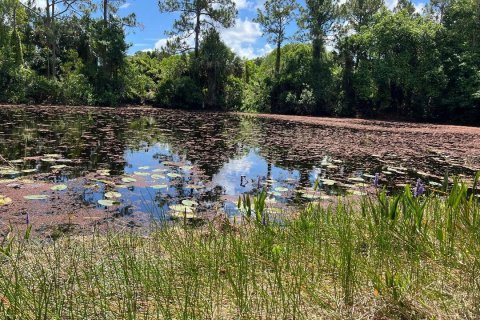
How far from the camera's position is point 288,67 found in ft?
90.1

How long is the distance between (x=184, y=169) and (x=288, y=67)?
73.4ft

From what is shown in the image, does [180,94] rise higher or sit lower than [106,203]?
higher

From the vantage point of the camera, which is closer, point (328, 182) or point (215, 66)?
point (328, 182)

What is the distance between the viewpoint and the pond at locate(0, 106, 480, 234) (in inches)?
177

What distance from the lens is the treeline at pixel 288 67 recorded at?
23266 millimetres

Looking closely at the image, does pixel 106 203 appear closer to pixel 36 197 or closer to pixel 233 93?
pixel 36 197

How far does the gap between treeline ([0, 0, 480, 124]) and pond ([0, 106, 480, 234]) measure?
13017 mm

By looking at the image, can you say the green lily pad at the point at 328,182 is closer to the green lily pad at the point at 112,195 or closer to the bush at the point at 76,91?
the green lily pad at the point at 112,195

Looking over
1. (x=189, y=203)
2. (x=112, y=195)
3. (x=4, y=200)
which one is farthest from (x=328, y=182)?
(x=4, y=200)

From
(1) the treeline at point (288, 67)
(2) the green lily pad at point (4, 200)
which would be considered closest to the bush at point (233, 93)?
(1) the treeline at point (288, 67)

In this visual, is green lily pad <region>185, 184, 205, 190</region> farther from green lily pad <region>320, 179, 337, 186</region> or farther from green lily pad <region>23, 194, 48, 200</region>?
green lily pad <region>320, 179, 337, 186</region>

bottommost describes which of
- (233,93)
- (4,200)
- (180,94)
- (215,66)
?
(4,200)

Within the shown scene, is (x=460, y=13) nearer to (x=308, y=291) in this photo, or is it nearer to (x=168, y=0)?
(x=168, y=0)

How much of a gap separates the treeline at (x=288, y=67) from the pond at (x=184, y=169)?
512 inches
